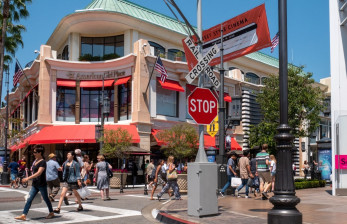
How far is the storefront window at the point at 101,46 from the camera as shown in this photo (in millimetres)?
34062

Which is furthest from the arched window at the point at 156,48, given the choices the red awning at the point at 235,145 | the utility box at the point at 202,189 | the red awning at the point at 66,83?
the utility box at the point at 202,189

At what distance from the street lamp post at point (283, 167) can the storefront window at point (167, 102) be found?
24903 mm

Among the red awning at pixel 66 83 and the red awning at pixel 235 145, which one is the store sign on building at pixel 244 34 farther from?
the red awning at pixel 235 145

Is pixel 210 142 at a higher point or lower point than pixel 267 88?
lower

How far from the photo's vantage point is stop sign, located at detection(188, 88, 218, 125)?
972 centimetres

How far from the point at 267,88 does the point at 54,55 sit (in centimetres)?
1696

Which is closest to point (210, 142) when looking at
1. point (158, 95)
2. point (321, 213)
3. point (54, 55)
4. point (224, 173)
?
point (158, 95)

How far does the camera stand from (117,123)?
32.0 m

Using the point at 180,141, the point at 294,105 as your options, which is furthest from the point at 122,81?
the point at 294,105

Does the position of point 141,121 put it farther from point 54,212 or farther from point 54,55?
point 54,212

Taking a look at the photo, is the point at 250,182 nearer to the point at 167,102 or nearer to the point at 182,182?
the point at 182,182

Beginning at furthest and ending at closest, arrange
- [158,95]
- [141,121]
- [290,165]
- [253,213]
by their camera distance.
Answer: [158,95] → [141,121] → [253,213] → [290,165]

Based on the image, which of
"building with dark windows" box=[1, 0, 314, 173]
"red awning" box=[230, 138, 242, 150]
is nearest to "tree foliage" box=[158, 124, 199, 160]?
"building with dark windows" box=[1, 0, 314, 173]

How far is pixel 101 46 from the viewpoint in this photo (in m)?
34.5
